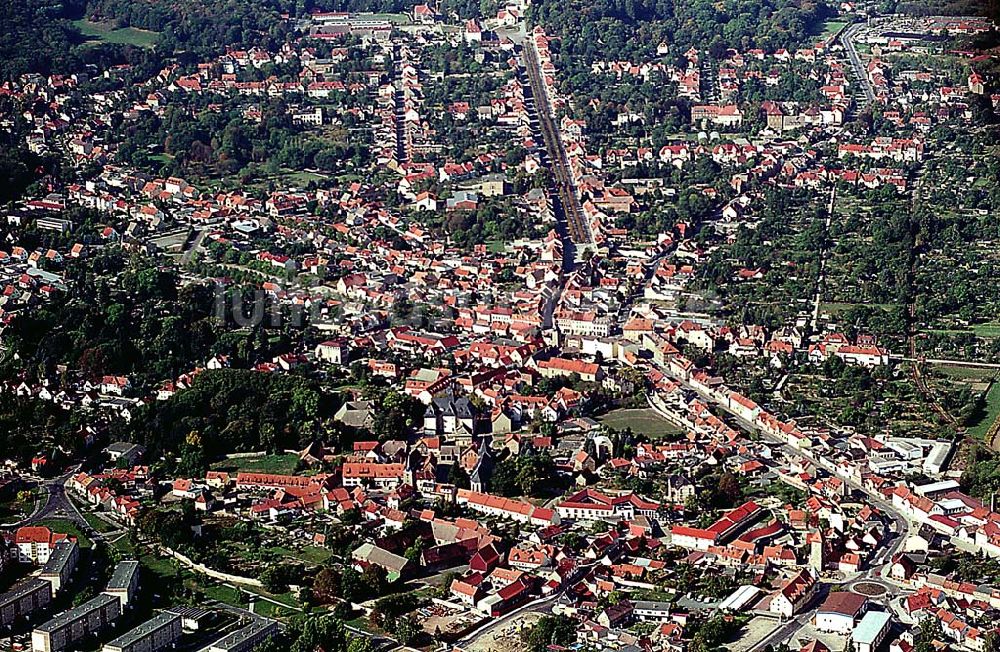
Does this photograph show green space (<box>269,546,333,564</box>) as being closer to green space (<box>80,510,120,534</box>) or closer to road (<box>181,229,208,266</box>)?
green space (<box>80,510,120,534</box>)

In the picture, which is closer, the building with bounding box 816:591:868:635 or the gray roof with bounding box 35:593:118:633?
the gray roof with bounding box 35:593:118:633

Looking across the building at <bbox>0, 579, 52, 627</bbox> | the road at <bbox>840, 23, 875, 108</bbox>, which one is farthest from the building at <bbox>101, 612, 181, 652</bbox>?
the road at <bbox>840, 23, 875, 108</bbox>

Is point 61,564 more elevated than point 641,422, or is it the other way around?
point 61,564

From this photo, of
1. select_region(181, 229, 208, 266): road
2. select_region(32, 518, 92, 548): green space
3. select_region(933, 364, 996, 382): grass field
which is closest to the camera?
Answer: select_region(32, 518, 92, 548): green space

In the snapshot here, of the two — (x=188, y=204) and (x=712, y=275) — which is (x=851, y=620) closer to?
(x=712, y=275)

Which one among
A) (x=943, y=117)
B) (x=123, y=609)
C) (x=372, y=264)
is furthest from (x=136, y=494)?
(x=943, y=117)

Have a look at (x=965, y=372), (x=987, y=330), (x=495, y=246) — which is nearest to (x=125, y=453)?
(x=965, y=372)

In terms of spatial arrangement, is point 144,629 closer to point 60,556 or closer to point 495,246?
point 60,556
